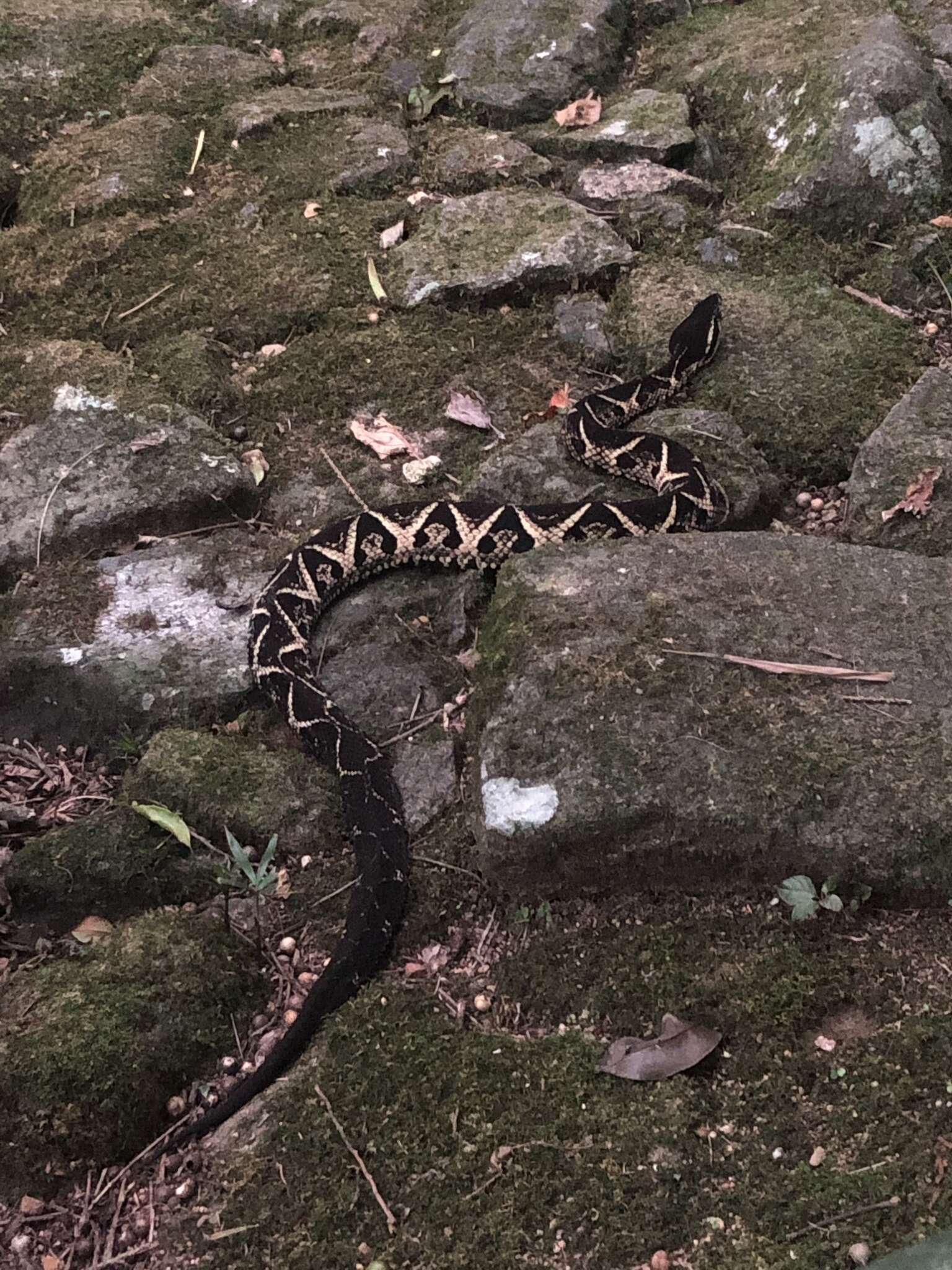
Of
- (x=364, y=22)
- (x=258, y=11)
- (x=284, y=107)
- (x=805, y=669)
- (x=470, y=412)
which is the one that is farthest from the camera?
(x=258, y=11)

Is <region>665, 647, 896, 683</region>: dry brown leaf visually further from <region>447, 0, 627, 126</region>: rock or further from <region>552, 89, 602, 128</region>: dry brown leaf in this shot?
<region>447, 0, 627, 126</region>: rock

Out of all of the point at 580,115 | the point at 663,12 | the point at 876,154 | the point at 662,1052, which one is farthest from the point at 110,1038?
the point at 663,12

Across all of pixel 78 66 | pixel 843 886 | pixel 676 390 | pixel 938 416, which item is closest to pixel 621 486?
pixel 676 390

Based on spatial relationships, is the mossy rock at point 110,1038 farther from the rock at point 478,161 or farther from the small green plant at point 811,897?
the rock at point 478,161

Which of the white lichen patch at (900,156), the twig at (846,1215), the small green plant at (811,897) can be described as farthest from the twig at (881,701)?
the white lichen patch at (900,156)

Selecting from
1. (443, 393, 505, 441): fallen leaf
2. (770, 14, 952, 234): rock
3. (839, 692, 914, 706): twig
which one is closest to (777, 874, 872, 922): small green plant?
(839, 692, 914, 706): twig

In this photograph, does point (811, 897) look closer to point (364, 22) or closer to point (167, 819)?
point (167, 819)
